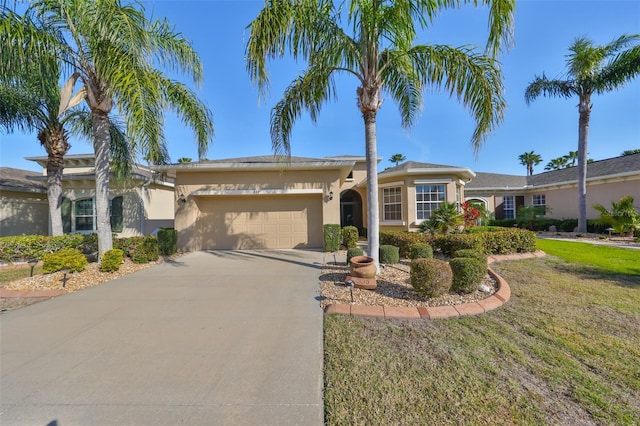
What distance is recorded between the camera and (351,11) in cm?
541

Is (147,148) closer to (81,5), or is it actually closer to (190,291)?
(190,291)

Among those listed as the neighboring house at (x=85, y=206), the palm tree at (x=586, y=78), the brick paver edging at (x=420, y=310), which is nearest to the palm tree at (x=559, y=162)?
the palm tree at (x=586, y=78)

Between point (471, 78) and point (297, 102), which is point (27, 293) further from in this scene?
point (471, 78)

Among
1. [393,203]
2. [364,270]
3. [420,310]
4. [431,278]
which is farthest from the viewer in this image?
[393,203]

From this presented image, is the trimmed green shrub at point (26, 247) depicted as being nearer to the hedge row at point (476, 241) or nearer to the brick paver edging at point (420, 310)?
the brick paver edging at point (420, 310)

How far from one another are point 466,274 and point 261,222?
28.3ft

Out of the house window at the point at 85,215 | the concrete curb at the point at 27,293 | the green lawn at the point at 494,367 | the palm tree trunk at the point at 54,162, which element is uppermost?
the palm tree trunk at the point at 54,162

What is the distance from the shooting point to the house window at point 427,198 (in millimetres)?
12664

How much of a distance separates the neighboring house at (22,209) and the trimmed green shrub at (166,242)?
28.5ft

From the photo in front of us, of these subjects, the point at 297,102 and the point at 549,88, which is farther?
the point at 549,88

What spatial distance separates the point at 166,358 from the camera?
314 cm

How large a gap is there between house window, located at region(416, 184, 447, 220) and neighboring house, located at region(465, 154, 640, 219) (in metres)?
10.8

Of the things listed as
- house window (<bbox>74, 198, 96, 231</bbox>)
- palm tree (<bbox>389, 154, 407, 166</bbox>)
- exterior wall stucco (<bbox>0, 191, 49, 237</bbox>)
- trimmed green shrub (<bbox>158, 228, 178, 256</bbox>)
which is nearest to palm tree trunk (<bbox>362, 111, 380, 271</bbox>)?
trimmed green shrub (<bbox>158, 228, 178, 256</bbox>)

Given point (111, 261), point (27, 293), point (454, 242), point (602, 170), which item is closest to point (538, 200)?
point (602, 170)
